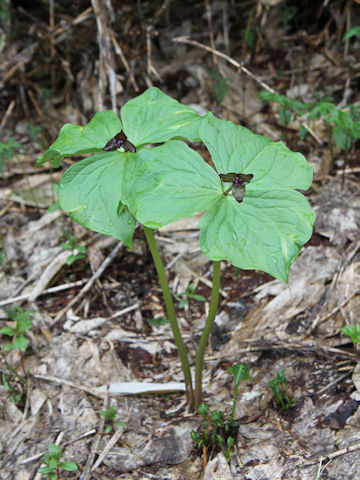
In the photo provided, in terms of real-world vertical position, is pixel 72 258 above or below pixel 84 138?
below

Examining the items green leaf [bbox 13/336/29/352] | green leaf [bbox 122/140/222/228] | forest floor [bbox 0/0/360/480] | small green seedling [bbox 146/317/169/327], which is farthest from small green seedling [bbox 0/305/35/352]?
green leaf [bbox 122/140/222/228]

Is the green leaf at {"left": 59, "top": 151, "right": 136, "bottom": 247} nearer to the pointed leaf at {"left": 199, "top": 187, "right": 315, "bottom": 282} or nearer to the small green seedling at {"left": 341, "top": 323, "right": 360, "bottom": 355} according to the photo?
the pointed leaf at {"left": 199, "top": 187, "right": 315, "bottom": 282}

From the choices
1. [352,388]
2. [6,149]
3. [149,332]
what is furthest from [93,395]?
[6,149]

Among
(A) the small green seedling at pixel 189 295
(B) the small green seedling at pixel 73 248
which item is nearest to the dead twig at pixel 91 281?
A: (B) the small green seedling at pixel 73 248

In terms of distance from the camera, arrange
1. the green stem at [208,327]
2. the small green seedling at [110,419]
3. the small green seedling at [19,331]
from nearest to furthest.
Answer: the green stem at [208,327]
the small green seedling at [110,419]
the small green seedling at [19,331]

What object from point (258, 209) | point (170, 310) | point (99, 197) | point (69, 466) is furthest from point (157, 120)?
point (69, 466)

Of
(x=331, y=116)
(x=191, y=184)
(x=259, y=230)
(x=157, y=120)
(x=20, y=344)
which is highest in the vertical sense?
(x=157, y=120)

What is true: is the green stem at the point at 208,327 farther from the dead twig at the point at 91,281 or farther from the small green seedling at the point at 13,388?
the dead twig at the point at 91,281

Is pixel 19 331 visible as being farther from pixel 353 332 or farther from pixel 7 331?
pixel 353 332

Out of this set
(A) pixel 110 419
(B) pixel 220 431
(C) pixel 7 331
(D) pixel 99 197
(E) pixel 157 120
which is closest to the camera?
(D) pixel 99 197
